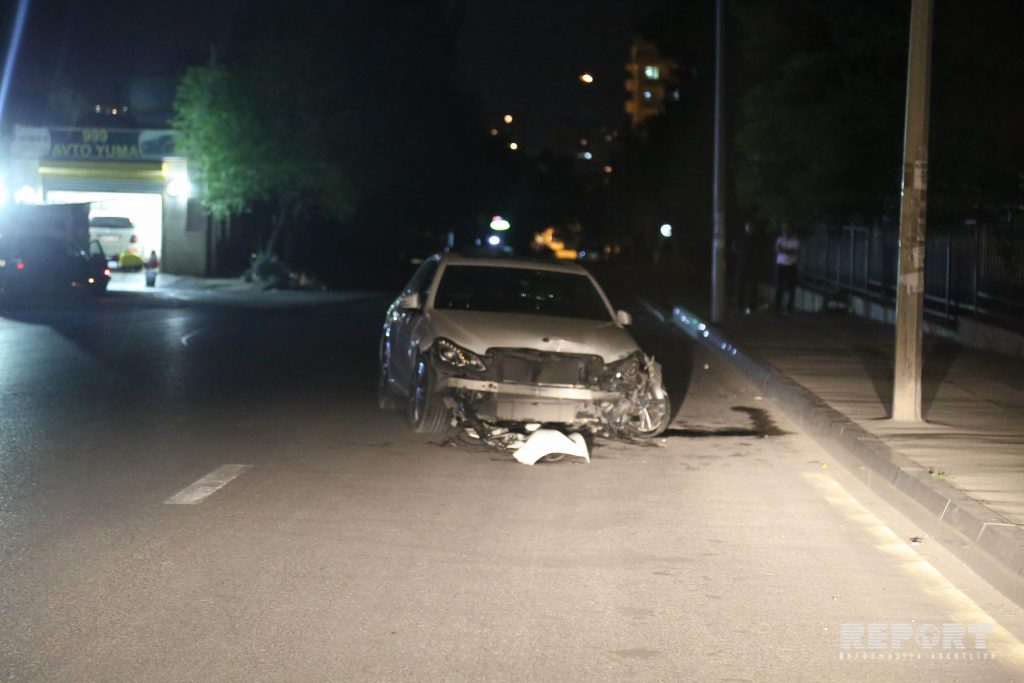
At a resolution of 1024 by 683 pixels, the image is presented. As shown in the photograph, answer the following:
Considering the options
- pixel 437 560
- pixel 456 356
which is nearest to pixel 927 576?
pixel 437 560

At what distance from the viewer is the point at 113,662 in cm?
562

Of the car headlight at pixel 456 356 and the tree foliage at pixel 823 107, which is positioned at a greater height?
the tree foliage at pixel 823 107

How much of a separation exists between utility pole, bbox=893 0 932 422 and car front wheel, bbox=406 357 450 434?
12.9ft

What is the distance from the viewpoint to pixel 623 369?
37.8 feet

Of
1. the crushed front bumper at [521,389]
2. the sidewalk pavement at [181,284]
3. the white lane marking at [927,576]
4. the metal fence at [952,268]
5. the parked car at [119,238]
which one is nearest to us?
the white lane marking at [927,576]

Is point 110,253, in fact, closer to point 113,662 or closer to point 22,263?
point 22,263

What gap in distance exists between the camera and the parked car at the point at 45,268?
31.8 m

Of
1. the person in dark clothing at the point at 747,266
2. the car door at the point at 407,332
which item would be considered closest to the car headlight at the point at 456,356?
the car door at the point at 407,332

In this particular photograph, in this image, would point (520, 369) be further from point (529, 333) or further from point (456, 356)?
point (456, 356)

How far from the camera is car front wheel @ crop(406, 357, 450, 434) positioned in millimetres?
11547

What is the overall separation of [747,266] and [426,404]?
1923 centimetres

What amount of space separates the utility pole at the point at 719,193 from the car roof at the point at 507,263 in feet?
42.9

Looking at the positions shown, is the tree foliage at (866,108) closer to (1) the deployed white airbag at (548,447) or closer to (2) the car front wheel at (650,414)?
(2) the car front wheel at (650,414)

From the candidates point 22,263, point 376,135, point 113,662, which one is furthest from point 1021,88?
point 376,135
